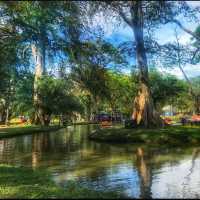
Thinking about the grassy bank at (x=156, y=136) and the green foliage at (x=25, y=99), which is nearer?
the grassy bank at (x=156, y=136)

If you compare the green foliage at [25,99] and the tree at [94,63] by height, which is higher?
the green foliage at [25,99]

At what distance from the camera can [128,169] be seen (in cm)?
1969

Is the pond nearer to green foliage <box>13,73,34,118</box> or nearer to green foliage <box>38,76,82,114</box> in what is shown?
green foliage <box>38,76,82,114</box>

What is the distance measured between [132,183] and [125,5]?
6891mm

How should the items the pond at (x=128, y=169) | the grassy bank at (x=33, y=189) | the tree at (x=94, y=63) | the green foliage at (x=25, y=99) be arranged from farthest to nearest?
the green foliage at (x=25, y=99) → the tree at (x=94, y=63) → the pond at (x=128, y=169) → the grassy bank at (x=33, y=189)

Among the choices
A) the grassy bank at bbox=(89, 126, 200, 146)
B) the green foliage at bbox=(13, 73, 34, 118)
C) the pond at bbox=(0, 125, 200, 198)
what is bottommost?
the pond at bbox=(0, 125, 200, 198)

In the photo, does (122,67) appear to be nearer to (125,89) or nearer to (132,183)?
(132,183)

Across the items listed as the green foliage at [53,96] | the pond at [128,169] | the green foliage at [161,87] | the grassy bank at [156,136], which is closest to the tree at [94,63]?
the pond at [128,169]

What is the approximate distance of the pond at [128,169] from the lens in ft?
48.0

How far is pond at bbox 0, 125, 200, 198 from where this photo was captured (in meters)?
14.6

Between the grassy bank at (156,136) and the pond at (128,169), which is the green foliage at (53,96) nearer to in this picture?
the grassy bank at (156,136)

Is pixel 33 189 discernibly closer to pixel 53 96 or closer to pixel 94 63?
pixel 94 63

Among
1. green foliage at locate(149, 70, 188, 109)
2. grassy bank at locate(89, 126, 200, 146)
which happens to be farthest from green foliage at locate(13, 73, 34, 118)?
grassy bank at locate(89, 126, 200, 146)

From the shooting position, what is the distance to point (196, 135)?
34531mm
